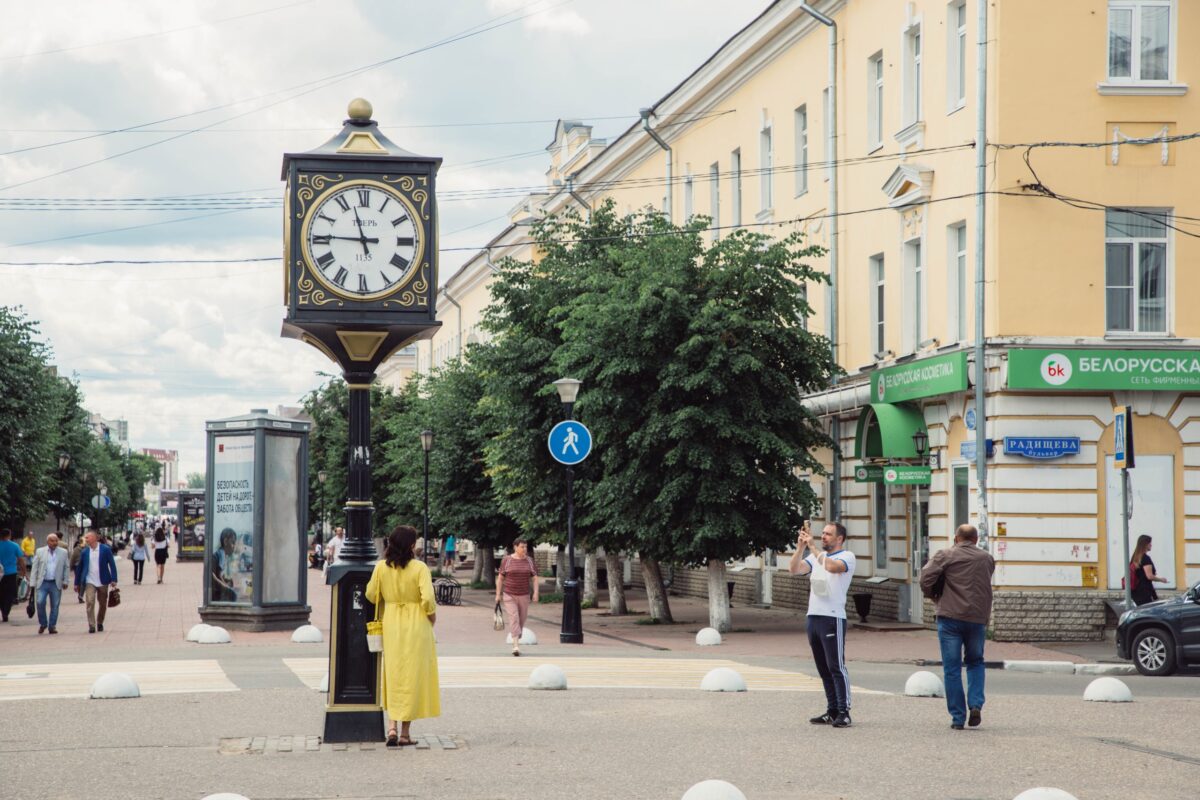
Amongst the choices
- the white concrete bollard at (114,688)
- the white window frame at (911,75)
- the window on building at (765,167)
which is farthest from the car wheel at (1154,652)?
the window on building at (765,167)

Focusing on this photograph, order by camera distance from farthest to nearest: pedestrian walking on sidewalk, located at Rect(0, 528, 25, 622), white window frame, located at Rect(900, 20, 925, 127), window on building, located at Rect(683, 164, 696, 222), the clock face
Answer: window on building, located at Rect(683, 164, 696, 222) < pedestrian walking on sidewalk, located at Rect(0, 528, 25, 622) < white window frame, located at Rect(900, 20, 925, 127) < the clock face

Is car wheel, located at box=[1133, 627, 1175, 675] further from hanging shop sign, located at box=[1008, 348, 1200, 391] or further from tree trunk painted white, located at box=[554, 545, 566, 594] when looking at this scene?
tree trunk painted white, located at box=[554, 545, 566, 594]

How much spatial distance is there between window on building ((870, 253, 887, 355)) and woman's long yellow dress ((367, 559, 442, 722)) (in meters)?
20.0

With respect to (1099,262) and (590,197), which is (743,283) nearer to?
(1099,262)

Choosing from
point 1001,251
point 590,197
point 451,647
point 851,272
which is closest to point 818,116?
point 851,272

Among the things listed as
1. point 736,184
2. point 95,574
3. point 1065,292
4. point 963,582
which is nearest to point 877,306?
point 1065,292

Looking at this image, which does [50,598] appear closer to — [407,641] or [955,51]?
[407,641]

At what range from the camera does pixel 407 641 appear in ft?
37.4

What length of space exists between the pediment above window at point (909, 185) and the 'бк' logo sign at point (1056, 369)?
4338 millimetres

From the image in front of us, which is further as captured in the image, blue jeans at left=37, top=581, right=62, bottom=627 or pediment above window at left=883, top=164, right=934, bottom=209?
pediment above window at left=883, top=164, right=934, bottom=209

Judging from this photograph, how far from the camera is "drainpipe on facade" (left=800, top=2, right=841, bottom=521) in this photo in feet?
106

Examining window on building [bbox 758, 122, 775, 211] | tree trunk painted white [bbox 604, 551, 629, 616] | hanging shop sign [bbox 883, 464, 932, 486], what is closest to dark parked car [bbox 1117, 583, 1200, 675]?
hanging shop sign [bbox 883, 464, 932, 486]

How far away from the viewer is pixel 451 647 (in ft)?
76.5

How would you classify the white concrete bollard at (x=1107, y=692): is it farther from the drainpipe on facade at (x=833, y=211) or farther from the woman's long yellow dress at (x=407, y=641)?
the drainpipe on facade at (x=833, y=211)
